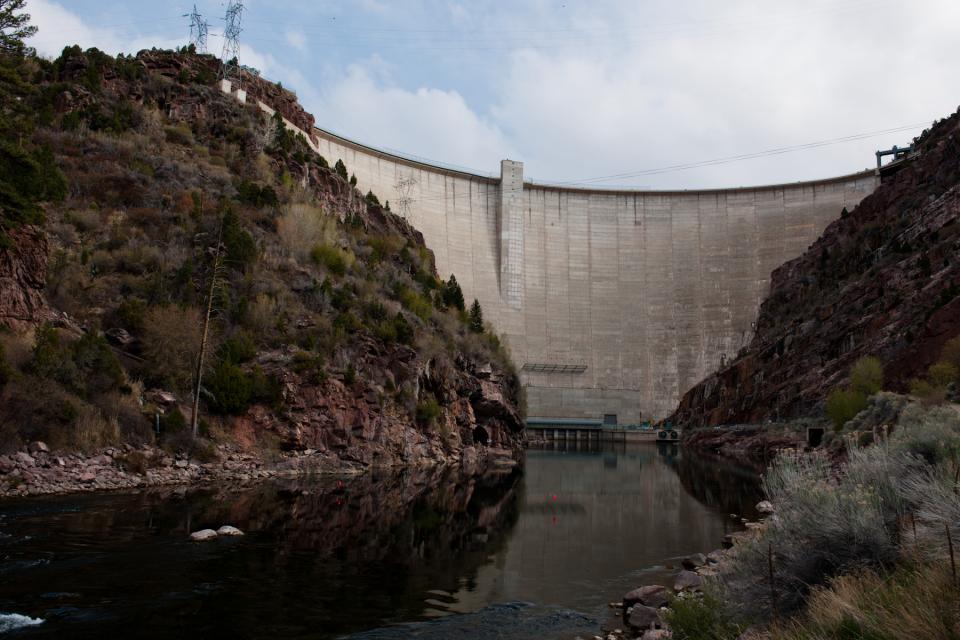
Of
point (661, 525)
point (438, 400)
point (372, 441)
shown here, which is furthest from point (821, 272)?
point (661, 525)

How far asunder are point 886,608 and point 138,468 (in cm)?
2272

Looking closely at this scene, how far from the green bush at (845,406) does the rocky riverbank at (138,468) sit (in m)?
21.6

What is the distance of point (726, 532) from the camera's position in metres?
18.7

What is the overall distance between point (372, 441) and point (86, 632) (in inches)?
966

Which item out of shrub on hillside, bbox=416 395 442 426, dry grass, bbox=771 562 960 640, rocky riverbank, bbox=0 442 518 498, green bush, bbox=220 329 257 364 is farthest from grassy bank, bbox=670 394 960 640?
shrub on hillside, bbox=416 395 442 426

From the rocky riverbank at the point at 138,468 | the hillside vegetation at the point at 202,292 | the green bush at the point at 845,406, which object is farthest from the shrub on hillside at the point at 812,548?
the green bush at the point at 845,406

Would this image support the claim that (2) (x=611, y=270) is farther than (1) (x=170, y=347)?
Yes

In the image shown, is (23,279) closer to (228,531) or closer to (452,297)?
(228,531)

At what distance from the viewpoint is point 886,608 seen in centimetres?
554

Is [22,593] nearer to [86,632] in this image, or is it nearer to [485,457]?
[86,632]

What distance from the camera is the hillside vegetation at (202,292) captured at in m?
24.6

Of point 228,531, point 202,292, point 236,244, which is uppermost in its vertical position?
point 236,244

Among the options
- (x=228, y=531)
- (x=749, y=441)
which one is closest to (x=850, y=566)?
(x=228, y=531)

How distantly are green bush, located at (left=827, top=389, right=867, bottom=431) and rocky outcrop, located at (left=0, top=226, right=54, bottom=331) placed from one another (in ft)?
107
